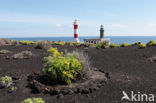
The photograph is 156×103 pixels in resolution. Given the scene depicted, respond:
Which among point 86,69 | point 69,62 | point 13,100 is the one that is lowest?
point 13,100

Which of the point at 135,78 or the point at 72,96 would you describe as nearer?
the point at 72,96

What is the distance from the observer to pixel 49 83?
5.86 meters

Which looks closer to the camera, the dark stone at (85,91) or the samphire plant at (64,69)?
the dark stone at (85,91)

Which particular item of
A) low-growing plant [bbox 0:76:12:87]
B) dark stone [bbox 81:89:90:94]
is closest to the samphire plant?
dark stone [bbox 81:89:90:94]

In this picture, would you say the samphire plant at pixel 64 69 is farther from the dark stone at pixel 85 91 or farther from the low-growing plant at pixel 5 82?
the low-growing plant at pixel 5 82

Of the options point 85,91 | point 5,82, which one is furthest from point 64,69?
point 5,82

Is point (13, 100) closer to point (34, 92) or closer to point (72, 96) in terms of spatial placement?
point (34, 92)

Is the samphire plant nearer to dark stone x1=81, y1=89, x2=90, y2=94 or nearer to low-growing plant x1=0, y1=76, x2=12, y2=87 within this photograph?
dark stone x1=81, y1=89, x2=90, y2=94

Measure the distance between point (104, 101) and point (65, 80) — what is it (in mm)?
1821

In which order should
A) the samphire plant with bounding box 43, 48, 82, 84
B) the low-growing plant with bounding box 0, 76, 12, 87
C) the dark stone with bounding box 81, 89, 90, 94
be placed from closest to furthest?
the dark stone with bounding box 81, 89, 90, 94 → the low-growing plant with bounding box 0, 76, 12, 87 → the samphire plant with bounding box 43, 48, 82, 84

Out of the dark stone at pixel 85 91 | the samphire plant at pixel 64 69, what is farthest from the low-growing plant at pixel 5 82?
the dark stone at pixel 85 91

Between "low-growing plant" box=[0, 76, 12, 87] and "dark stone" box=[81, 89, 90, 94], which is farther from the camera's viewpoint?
"low-growing plant" box=[0, 76, 12, 87]

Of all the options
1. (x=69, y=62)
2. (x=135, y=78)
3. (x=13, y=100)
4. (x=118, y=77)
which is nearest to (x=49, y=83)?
(x=69, y=62)

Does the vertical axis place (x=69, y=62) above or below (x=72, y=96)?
above
